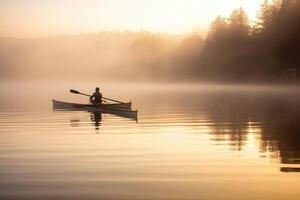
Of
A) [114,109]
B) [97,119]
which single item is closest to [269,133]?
[97,119]

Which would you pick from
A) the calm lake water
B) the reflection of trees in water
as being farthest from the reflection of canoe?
the reflection of trees in water

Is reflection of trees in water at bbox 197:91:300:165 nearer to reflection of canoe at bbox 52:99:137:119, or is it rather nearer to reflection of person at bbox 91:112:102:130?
reflection of canoe at bbox 52:99:137:119

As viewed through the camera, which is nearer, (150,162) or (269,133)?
(150,162)

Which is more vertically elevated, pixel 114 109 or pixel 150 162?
pixel 114 109

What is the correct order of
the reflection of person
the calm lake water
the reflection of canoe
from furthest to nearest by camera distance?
1. the reflection of canoe
2. the reflection of person
3. the calm lake water

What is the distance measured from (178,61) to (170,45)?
21923mm

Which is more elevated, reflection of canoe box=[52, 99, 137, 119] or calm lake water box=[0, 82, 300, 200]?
reflection of canoe box=[52, 99, 137, 119]

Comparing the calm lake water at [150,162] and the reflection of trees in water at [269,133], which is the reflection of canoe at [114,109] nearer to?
the calm lake water at [150,162]

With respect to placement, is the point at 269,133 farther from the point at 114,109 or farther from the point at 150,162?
the point at 114,109

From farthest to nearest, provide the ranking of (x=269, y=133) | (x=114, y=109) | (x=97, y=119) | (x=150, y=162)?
(x=114, y=109) → (x=97, y=119) → (x=269, y=133) → (x=150, y=162)

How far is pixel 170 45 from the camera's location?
562ft

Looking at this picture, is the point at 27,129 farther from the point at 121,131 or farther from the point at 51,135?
the point at 121,131

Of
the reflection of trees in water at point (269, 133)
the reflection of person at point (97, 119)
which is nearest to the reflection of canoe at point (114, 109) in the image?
the reflection of person at point (97, 119)

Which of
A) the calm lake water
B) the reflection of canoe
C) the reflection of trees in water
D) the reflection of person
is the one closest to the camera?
the calm lake water
